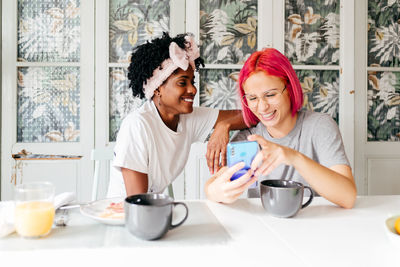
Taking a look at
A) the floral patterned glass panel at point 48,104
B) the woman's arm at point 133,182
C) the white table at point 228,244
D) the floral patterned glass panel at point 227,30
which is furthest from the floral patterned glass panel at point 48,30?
the white table at point 228,244

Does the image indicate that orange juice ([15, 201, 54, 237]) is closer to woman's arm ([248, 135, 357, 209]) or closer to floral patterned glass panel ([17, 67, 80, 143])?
woman's arm ([248, 135, 357, 209])

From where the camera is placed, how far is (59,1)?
2234 millimetres

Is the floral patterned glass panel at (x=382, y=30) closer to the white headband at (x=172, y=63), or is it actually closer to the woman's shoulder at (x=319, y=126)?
the woman's shoulder at (x=319, y=126)

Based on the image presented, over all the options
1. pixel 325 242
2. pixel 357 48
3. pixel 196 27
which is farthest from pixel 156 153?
pixel 357 48

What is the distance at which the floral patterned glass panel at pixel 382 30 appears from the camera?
7.93 feet

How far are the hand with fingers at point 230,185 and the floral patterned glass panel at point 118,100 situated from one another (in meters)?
1.40

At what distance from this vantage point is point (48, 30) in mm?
2236

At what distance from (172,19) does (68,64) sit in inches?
30.4

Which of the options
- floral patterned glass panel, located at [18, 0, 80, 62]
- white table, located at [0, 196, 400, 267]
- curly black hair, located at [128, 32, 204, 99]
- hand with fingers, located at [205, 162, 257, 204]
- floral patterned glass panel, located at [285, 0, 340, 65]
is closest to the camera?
white table, located at [0, 196, 400, 267]

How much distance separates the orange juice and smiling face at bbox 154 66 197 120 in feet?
2.83

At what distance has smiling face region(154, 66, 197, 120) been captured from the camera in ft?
4.93

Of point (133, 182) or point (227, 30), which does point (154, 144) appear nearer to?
point (133, 182)

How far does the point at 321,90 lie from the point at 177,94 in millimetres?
1331

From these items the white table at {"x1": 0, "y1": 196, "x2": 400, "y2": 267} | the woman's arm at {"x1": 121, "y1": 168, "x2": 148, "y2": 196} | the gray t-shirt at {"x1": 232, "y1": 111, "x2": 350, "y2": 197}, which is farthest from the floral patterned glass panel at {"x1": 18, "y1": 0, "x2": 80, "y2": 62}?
the white table at {"x1": 0, "y1": 196, "x2": 400, "y2": 267}
